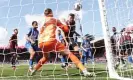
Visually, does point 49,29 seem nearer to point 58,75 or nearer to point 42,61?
point 42,61

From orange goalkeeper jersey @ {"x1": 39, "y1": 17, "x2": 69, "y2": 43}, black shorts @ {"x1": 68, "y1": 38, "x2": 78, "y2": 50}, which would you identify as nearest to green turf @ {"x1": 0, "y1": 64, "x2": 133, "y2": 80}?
black shorts @ {"x1": 68, "y1": 38, "x2": 78, "y2": 50}

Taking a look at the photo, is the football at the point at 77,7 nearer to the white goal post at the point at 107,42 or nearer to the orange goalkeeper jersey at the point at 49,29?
the orange goalkeeper jersey at the point at 49,29

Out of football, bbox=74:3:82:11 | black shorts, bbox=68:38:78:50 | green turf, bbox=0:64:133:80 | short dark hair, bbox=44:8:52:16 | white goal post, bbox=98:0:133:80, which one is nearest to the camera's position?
Answer: white goal post, bbox=98:0:133:80

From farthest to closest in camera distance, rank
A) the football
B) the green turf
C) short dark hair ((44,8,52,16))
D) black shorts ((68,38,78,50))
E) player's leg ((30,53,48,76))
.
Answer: black shorts ((68,38,78,50)) → player's leg ((30,53,48,76)) → short dark hair ((44,8,52,16)) → the green turf → the football

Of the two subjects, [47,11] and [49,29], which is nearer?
[49,29]

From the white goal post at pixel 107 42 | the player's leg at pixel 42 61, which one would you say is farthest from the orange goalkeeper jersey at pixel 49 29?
the white goal post at pixel 107 42

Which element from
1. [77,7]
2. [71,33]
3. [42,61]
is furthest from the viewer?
[71,33]

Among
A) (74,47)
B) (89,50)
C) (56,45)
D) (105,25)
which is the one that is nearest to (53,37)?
(56,45)

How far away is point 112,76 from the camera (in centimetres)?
593

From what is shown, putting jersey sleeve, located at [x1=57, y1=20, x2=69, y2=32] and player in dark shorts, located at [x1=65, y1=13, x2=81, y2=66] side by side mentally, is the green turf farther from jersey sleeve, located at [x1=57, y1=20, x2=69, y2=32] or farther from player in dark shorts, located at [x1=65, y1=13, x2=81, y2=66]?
jersey sleeve, located at [x1=57, y1=20, x2=69, y2=32]

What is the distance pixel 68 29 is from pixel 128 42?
1.75 m

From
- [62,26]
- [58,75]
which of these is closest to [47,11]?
[62,26]

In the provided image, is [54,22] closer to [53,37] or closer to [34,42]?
[53,37]

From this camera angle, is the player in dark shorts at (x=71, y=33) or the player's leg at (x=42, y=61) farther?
the player's leg at (x=42, y=61)
